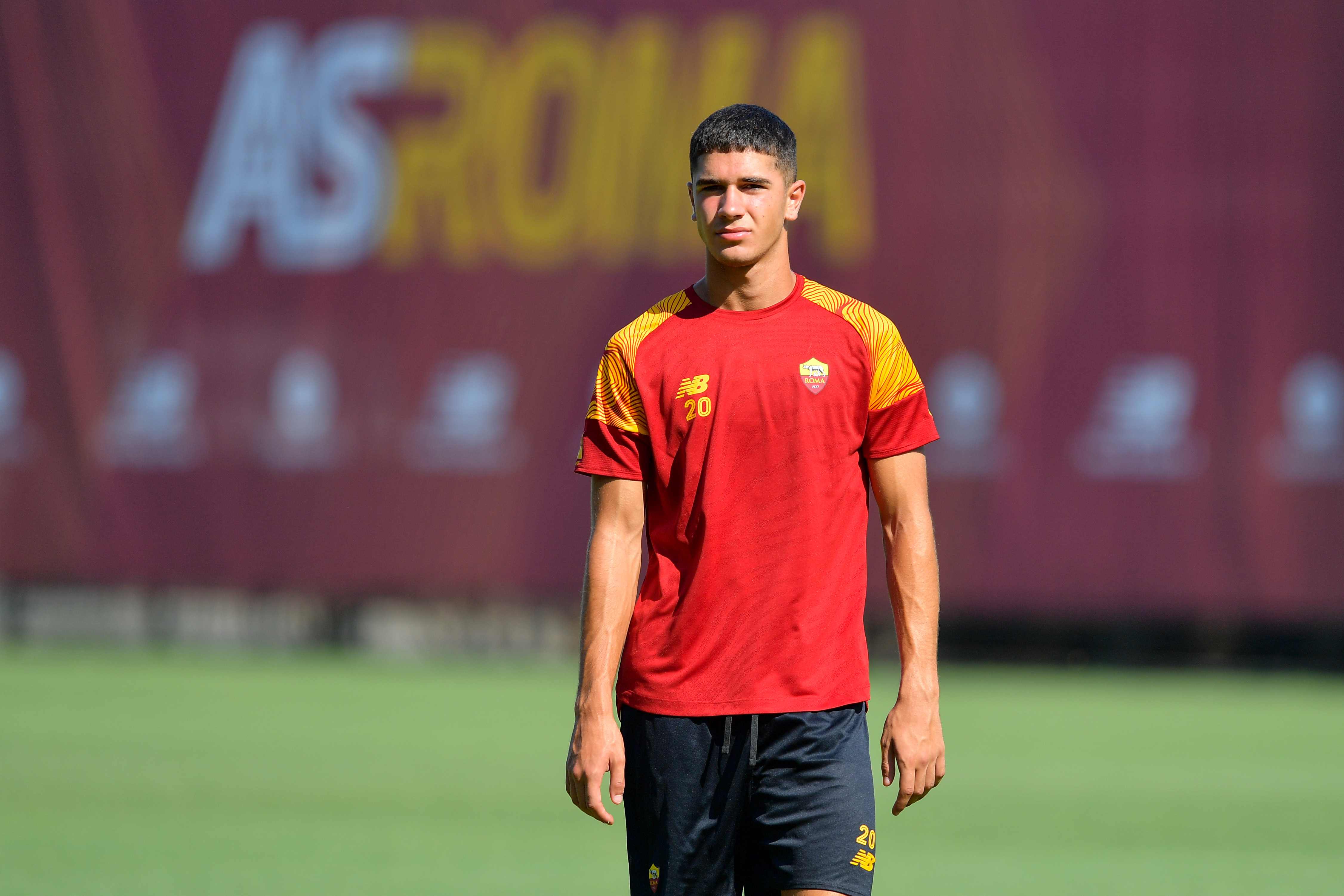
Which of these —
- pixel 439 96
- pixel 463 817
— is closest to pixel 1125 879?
pixel 463 817

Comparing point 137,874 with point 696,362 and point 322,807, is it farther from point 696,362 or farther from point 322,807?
point 696,362

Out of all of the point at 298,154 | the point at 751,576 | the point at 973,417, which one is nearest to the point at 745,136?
the point at 751,576

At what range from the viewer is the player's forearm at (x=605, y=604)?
350 centimetres

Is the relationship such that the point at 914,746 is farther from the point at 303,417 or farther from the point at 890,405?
the point at 303,417

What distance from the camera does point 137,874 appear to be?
664 cm

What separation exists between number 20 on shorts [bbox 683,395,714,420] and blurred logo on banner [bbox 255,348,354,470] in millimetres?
13675

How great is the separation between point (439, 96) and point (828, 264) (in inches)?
169

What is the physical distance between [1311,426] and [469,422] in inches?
306

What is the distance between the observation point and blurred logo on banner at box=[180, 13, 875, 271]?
1634 centimetres

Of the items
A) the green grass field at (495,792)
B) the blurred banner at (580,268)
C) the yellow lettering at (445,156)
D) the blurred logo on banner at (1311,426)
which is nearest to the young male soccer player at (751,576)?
the green grass field at (495,792)

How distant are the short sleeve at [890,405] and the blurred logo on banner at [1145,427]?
12.3 metres

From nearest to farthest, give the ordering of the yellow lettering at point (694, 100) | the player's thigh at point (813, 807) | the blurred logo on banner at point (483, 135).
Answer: the player's thigh at point (813, 807) < the yellow lettering at point (694, 100) < the blurred logo on banner at point (483, 135)

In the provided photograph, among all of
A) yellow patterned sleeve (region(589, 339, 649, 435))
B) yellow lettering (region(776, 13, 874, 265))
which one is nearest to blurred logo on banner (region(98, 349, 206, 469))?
yellow lettering (region(776, 13, 874, 265))

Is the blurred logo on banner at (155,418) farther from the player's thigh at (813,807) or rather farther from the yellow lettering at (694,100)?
the player's thigh at (813,807)
